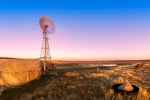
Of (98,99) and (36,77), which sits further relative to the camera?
(36,77)

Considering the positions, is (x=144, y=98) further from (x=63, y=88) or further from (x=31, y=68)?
(x=31, y=68)

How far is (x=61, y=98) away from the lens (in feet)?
27.1

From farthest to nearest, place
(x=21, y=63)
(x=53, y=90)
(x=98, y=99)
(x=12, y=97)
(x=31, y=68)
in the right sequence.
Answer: (x=31, y=68), (x=21, y=63), (x=53, y=90), (x=12, y=97), (x=98, y=99)

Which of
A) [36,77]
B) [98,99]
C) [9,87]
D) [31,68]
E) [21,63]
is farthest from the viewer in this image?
[36,77]

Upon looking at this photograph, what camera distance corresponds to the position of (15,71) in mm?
12297

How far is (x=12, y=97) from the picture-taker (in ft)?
29.3

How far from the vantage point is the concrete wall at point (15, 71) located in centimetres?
1179

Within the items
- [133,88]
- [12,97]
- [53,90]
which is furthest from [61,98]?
[133,88]

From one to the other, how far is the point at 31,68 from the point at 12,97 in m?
5.15

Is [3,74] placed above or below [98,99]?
above

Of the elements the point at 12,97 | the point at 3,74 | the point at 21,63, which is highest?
the point at 21,63

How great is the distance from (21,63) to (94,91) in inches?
320

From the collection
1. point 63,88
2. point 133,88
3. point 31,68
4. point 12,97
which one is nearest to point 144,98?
point 133,88

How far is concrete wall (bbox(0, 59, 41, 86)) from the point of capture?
11.8m
